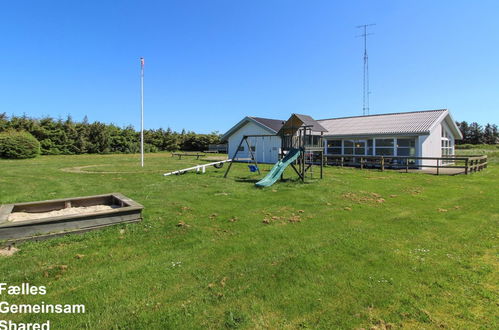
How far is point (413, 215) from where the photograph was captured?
667 cm

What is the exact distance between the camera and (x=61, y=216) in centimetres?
497

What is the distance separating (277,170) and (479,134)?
63.1 meters

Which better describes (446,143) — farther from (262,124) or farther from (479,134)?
(479,134)

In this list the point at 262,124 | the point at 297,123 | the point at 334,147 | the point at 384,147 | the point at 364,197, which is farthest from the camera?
the point at 262,124

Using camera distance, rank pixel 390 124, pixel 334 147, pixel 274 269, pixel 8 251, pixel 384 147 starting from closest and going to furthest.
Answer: pixel 274 269
pixel 8 251
pixel 384 147
pixel 390 124
pixel 334 147

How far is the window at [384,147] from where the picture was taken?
2080cm

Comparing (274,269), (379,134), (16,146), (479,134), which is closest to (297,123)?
(274,269)

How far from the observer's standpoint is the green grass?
110 inches

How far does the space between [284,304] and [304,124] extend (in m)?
10.4

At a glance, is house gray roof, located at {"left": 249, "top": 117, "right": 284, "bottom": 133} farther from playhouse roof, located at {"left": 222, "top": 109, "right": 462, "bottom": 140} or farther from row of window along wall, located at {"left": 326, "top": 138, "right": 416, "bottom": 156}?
row of window along wall, located at {"left": 326, "top": 138, "right": 416, "bottom": 156}

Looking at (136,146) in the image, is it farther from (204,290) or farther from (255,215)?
(204,290)

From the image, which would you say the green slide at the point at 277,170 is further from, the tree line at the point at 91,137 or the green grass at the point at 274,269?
the tree line at the point at 91,137

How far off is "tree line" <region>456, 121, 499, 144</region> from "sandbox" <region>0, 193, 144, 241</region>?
6818cm

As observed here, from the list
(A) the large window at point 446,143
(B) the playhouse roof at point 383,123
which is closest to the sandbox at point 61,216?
(B) the playhouse roof at point 383,123
